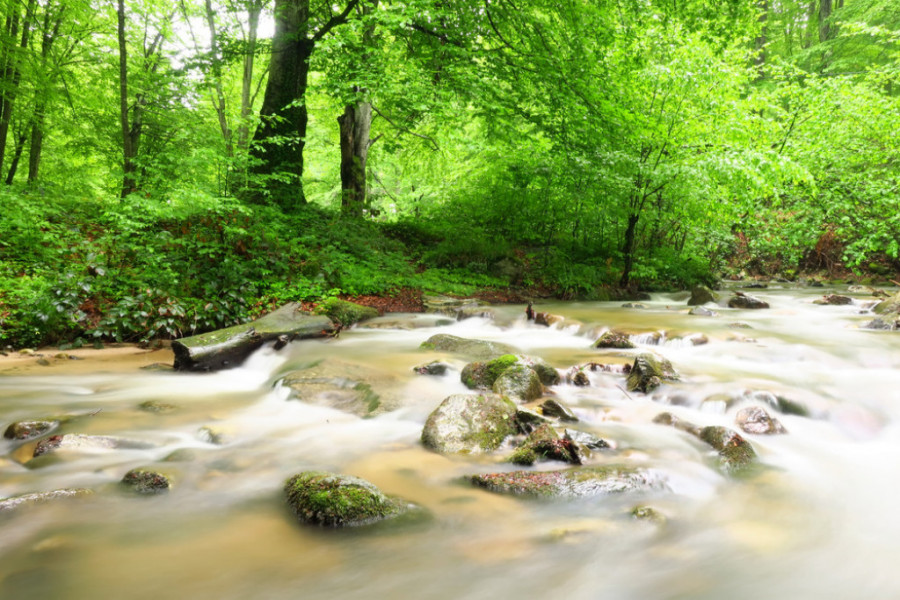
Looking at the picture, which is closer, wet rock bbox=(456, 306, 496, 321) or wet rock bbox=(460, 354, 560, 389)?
wet rock bbox=(460, 354, 560, 389)

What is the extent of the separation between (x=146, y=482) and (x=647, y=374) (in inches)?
163

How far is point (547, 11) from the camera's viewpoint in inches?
359

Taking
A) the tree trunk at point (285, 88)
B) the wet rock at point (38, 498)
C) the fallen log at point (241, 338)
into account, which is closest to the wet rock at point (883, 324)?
the fallen log at point (241, 338)

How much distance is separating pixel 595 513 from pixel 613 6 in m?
8.97

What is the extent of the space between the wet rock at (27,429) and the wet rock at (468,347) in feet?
12.6

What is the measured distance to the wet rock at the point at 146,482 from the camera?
280 cm

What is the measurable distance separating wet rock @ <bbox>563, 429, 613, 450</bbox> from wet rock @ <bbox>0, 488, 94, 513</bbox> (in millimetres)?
2962

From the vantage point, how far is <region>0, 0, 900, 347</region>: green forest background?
6773 mm

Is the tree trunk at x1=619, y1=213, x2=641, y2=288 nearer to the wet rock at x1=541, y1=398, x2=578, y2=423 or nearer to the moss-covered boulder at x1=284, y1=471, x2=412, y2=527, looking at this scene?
the wet rock at x1=541, y1=398, x2=578, y2=423

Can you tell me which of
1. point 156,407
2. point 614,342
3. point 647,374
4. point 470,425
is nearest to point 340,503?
point 470,425

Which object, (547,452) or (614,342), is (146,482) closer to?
(547,452)

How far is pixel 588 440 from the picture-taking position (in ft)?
11.3

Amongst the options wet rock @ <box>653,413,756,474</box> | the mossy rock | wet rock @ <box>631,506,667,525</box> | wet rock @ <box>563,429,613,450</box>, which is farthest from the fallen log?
wet rock @ <box>653,413,756,474</box>

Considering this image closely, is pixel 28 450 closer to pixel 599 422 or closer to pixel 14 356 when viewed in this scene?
pixel 14 356
